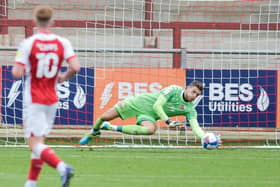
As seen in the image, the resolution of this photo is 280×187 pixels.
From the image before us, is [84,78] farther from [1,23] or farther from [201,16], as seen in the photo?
[201,16]

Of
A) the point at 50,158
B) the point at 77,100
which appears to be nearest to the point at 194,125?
the point at 77,100

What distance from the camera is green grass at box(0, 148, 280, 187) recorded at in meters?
10.8

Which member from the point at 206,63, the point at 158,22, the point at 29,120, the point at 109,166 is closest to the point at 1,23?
the point at 158,22

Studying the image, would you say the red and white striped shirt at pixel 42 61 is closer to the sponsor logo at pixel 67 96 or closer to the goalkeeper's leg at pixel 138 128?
the goalkeeper's leg at pixel 138 128

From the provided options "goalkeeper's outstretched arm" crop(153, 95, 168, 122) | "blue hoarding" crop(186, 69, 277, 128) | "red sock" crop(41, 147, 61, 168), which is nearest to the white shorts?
"red sock" crop(41, 147, 61, 168)

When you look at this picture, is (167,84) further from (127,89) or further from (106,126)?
(106,126)

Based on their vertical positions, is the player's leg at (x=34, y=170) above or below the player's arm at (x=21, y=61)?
below

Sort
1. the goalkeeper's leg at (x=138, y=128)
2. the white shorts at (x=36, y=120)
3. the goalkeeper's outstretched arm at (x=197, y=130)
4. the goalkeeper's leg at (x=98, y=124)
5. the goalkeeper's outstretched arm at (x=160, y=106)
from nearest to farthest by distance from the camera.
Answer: the white shorts at (x=36, y=120) → the goalkeeper's outstretched arm at (x=197, y=130) → the goalkeeper's outstretched arm at (x=160, y=106) → the goalkeeper's leg at (x=138, y=128) → the goalkeeper's leg at (x=98, y=124)

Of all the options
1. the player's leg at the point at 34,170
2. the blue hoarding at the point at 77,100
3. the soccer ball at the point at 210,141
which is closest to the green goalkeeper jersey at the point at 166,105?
the soccer ball at the point at 210,141

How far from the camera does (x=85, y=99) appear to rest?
1661 cm

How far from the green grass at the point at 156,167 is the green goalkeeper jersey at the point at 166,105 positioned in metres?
0.68

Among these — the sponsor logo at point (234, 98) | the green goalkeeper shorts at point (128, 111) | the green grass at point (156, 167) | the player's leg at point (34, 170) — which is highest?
the sponsor logo at point (234, 98)

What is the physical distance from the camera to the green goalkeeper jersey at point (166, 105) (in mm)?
Answer: 14359

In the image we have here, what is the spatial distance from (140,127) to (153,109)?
37cm
